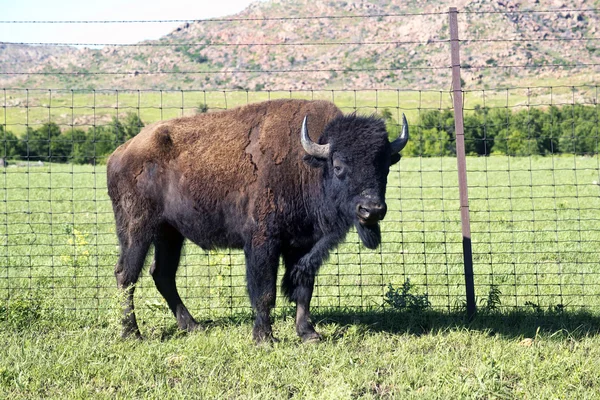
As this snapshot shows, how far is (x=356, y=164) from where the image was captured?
21.6 ft

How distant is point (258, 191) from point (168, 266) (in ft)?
5.79

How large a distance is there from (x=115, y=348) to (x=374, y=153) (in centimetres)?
326

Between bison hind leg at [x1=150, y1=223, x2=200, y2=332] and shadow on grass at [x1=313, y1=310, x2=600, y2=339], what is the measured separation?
1646 millimetres

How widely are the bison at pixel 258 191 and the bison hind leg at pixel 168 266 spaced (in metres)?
0.01

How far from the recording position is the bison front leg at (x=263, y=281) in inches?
271

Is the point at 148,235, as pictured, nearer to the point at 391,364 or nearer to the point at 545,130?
the point at 391,364

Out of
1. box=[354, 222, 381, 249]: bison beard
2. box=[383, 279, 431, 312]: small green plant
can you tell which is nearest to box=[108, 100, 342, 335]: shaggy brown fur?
box=[354, 222, 381, 249]: bison beard

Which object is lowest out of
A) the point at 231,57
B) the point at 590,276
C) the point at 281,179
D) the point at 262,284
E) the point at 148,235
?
the point at 590,276

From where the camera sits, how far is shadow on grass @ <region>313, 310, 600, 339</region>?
6.96 meters

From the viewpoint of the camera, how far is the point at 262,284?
6934 millimetres

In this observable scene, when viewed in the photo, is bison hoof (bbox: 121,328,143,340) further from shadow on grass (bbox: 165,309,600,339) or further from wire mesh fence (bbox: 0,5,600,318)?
wire mesh fence (bbox: 0,5,600,318)

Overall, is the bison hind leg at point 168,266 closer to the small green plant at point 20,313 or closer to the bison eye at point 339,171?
the small green plant at point 20,313

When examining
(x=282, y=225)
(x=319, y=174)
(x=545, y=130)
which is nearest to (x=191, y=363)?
(x=282, y=225)

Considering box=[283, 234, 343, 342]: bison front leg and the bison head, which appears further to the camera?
box=[283, 234, 343, 342]: bison front leg
